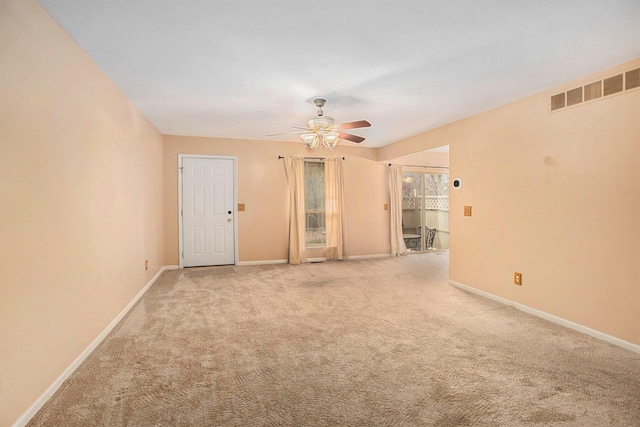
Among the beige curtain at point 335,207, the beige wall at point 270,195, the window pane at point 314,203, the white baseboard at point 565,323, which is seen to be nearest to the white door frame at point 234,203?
the beige wall at point 270,195

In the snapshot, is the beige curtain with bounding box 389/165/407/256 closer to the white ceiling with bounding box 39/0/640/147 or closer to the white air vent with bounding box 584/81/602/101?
the white ceiling with bounding box 39/0/640/147

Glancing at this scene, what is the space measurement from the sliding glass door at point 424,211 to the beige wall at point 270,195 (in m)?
0.66

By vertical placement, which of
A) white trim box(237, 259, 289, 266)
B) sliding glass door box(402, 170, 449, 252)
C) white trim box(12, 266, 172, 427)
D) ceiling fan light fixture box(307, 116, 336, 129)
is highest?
ceiling fan light fixture box(307, 116, 336, 129)

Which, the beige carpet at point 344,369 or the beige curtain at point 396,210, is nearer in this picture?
the beige carpet at point 344,369

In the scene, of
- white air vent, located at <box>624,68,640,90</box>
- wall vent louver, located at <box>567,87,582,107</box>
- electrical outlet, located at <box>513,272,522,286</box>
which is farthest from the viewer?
electrical outlet, located at <box>513,272,522,286</box>

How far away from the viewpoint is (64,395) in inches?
82.7

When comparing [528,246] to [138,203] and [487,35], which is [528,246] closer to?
[487,35]

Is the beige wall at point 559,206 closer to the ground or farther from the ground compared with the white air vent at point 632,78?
closer to the ground

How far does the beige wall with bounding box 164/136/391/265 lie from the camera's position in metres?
6.01

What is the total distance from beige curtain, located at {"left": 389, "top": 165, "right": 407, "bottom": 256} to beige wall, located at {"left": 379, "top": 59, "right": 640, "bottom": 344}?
103 inches

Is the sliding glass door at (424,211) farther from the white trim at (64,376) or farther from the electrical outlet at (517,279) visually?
the white trim at (64,376)

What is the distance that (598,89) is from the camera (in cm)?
302

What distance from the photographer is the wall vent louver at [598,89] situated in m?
2.78

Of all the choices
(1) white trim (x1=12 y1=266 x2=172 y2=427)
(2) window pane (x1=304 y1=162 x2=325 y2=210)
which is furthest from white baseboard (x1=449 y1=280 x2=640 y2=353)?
(1) white trim (x1=12 y1=266 x2=172 y2=427)
